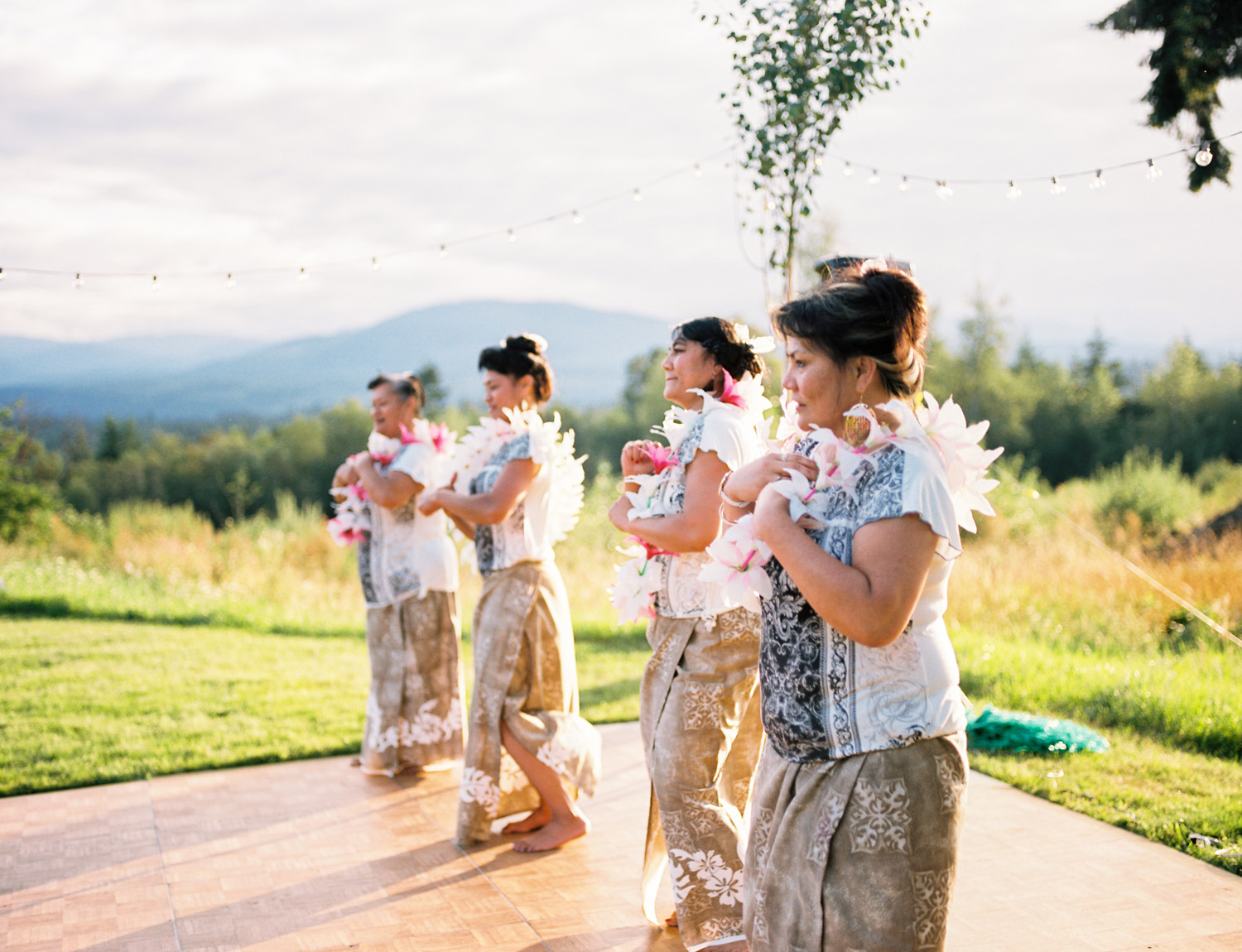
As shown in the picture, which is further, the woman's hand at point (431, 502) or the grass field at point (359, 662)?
the grass field at point (359, 662)

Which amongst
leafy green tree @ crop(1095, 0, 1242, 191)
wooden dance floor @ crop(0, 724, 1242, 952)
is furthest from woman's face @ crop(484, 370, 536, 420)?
leafy green tree @ crop(1095, 0, 1242, 191)

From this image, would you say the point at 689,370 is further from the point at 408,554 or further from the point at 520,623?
the point at 408,554

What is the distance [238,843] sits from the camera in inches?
173

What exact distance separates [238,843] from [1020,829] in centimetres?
324

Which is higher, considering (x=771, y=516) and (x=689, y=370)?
(x=689, y=370)

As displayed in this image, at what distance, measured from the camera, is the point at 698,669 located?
3.21 meters

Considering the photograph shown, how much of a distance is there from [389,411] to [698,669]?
263 centimetres

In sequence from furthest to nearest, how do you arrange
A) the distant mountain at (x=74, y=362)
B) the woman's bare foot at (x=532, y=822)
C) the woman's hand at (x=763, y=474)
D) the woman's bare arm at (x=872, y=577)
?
the distant mountain at (x=74, y=362), the woman's bare foot at (x=532, y=822), the woman's hand at (x=763, y=474), the woman's bare arm at (x=872, y=577)

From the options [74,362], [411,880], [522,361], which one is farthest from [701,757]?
[74,362]

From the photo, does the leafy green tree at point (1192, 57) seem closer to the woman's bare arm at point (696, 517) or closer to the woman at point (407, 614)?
the woman at point (407, 614)

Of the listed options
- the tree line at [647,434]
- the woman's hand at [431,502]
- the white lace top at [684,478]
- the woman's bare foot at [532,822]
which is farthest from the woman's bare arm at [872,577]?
the tree line at [647,434]

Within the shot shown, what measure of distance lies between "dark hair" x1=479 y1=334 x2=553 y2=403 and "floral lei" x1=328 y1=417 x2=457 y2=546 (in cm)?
73

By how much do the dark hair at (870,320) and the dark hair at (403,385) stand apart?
3.52m

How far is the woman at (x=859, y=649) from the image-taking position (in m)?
1.86
